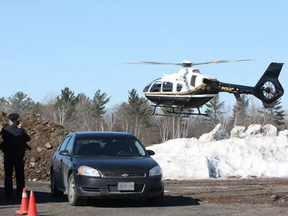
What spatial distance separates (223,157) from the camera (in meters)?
31.2

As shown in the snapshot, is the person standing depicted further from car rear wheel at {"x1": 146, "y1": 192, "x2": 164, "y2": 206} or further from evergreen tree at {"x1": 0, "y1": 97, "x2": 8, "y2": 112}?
evergreen tree at {"x1": 0, "y1": 97, "x2": 8, "y2": 112}

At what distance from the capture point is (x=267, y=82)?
37.5m

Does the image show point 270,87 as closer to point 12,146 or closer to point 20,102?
point 12,146

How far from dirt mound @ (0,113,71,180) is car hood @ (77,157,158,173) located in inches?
402

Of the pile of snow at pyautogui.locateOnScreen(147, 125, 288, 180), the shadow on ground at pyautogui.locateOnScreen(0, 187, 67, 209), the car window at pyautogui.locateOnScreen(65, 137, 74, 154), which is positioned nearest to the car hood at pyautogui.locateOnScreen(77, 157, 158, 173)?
the car window at pyautogui.locateOnScreen(65, 137, 74, 154)

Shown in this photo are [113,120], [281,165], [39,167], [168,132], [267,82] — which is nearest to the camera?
[39,167]

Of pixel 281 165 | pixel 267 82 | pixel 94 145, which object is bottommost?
pixel 281 165

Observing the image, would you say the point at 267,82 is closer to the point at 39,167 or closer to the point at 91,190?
the point at 39,167

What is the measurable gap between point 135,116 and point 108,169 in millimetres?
76339

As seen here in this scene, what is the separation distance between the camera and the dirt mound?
21.2 m

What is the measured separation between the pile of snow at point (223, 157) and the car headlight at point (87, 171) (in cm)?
1591

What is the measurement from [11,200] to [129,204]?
277 centimetres

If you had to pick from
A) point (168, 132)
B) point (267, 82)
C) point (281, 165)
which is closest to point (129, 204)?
point (281, 165)

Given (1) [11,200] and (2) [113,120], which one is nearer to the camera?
(1) [11,200]
